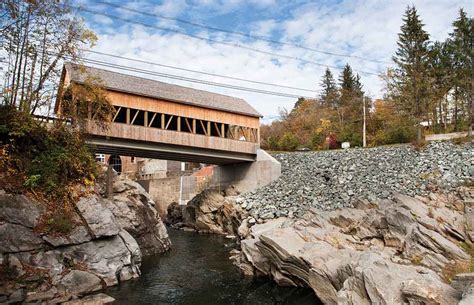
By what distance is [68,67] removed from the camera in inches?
756

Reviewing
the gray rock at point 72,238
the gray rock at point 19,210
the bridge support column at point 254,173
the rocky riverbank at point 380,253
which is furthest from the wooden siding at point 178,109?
the rocky riverbank at point 380,253

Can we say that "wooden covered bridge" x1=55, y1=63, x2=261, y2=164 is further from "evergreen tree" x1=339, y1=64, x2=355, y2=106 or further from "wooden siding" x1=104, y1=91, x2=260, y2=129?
"evergreen tree" x1=339, y1=64, x2=355, y2=106

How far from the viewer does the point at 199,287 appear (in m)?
13.9

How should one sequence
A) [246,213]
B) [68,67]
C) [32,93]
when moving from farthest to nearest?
[246,213]
[68,67]
[32,93]

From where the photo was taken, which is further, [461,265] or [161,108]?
[161,108]

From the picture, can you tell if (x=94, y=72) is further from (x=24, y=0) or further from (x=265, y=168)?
(x=265, y=168)

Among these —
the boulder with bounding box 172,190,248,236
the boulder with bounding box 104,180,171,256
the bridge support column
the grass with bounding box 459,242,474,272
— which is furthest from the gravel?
the boulder with bounding box 104,180,171,256

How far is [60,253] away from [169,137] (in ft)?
40.0

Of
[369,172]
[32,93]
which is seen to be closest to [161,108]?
[32,93]

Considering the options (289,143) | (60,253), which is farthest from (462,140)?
(60,253)

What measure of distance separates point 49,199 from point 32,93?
521cm

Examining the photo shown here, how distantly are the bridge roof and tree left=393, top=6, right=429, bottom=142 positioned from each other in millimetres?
14001

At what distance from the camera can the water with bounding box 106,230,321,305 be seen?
12.2 meters

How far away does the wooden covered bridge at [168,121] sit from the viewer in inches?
854
